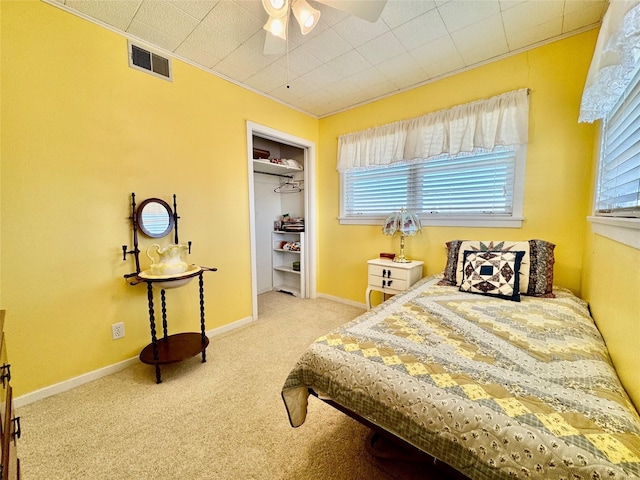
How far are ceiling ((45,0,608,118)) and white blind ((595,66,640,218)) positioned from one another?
0.92 m

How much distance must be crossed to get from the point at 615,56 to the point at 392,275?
1966 mm

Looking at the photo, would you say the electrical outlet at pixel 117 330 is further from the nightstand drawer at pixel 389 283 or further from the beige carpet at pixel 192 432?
the nightstand drawer at pixel 389 283

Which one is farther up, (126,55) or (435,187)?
(126,55)

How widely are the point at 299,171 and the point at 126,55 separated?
2243 millimetres

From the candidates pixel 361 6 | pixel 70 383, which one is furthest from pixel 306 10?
pixel 70 383

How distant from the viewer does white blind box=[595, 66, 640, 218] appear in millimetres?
1025

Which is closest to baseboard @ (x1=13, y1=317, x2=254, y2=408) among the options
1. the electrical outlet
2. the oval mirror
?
the electrical outlet

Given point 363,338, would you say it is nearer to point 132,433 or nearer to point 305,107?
point 132,433

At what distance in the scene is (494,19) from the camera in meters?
1.74

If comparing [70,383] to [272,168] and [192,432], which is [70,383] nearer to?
[192,432]

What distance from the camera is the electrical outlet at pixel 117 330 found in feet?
6.31

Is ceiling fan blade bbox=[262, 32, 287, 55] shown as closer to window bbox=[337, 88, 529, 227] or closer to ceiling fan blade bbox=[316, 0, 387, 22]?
ceiling fan blade bbox=[316, 0, 387, 22]

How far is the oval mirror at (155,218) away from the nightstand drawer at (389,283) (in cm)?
202

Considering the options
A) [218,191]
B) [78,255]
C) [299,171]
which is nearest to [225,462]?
[78,255]
